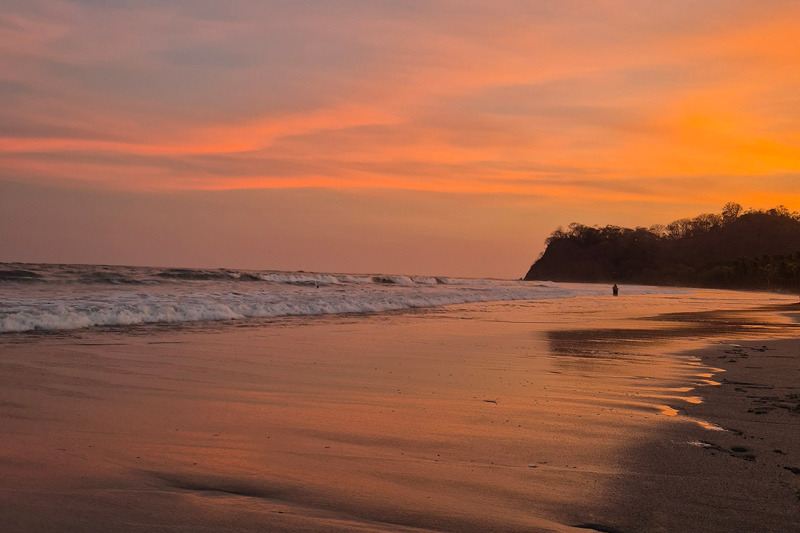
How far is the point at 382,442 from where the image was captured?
4.65 meters

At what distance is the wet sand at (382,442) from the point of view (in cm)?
321

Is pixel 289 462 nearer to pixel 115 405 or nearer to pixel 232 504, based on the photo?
pixel 232 504

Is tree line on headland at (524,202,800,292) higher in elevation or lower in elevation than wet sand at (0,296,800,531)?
higher

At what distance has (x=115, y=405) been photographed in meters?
5.68

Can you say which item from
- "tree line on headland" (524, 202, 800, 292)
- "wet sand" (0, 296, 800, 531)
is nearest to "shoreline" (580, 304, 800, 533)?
"wet sand" (0, 296, 800, 531)

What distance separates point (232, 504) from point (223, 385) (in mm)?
3781

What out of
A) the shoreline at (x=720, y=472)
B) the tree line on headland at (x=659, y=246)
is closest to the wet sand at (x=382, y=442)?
the shoreline at (x=720, y=472)

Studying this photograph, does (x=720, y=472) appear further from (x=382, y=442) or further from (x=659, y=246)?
(x=659, y=246)

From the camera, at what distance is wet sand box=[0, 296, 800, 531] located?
3.21 metres

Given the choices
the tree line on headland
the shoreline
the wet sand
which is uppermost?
the tree line on headland

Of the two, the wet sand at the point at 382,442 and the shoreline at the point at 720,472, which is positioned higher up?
the shoreline at the point at 720,472

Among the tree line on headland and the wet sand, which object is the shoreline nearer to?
the wet sand

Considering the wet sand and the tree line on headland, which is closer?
the wet sand

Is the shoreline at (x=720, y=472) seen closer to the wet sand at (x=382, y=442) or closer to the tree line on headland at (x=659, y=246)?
the wet sand at (x=382, y=442)
